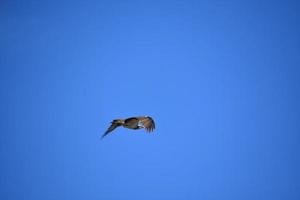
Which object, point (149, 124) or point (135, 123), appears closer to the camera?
point (135, 123)

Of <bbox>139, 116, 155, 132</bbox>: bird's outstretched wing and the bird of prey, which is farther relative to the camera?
<bbox>139, 116, 155, 132</bbox>: bird's outstretched wing

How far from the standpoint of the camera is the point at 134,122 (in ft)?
73.4

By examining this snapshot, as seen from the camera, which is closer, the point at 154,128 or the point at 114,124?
the point at 114,124

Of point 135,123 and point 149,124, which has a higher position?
point 149,124

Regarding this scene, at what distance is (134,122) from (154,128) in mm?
2035

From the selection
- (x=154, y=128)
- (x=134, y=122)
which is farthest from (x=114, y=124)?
(x=154, y=128)

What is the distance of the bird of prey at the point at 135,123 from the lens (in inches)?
835

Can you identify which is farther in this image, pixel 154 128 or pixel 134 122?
pixel 154 128

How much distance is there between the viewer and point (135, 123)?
74.0ft

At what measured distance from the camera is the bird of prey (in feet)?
69.6

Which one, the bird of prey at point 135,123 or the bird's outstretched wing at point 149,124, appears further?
the bird's outstretched wing at point 149,124

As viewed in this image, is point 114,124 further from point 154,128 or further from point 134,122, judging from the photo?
point 154,128

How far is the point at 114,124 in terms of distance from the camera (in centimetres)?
2127
